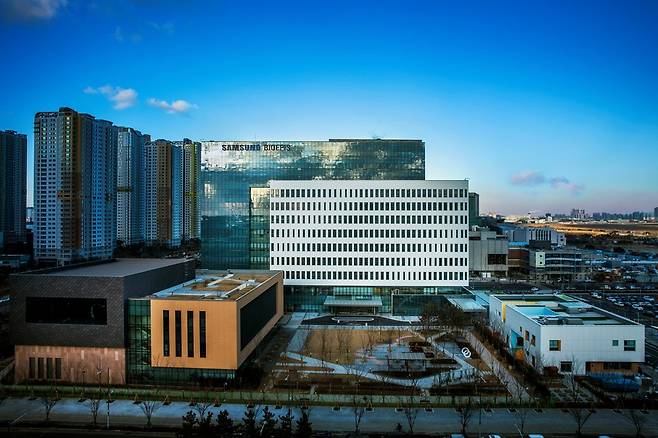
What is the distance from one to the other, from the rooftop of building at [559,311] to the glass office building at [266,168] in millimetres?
23616

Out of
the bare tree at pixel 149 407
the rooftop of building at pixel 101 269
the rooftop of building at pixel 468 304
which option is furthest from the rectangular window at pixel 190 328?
the rooftop of building at pixel 468 304

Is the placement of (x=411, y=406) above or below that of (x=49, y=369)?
below

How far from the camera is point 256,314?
3731 cm

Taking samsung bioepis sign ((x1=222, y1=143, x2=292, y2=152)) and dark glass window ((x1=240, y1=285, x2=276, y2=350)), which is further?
samsung bioepis sign ((x1=222, y1=143, x2=292, y2=152))

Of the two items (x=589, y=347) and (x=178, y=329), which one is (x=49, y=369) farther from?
(x=589, y=347)

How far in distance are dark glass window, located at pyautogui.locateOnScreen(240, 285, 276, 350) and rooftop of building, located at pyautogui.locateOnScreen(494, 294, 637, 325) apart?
21589 millimetres

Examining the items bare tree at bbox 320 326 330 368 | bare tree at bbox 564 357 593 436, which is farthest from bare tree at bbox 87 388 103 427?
bare tree at bbox 564 357 593 436

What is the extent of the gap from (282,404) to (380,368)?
9674mm

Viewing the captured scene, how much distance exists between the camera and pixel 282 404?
27141mm

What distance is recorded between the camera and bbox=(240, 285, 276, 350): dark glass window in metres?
32.9

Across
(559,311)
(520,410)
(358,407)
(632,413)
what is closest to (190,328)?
(358,407)

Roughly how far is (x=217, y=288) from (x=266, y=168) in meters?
27.9

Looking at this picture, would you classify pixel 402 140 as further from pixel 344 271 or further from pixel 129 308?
pixel 129 308

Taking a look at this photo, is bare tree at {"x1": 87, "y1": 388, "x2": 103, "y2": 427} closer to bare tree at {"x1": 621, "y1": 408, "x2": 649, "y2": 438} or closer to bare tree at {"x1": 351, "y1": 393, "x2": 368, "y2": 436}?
bare tree at {"x1": 351, "y1": 393, "x2": 368, "y2": 436}
